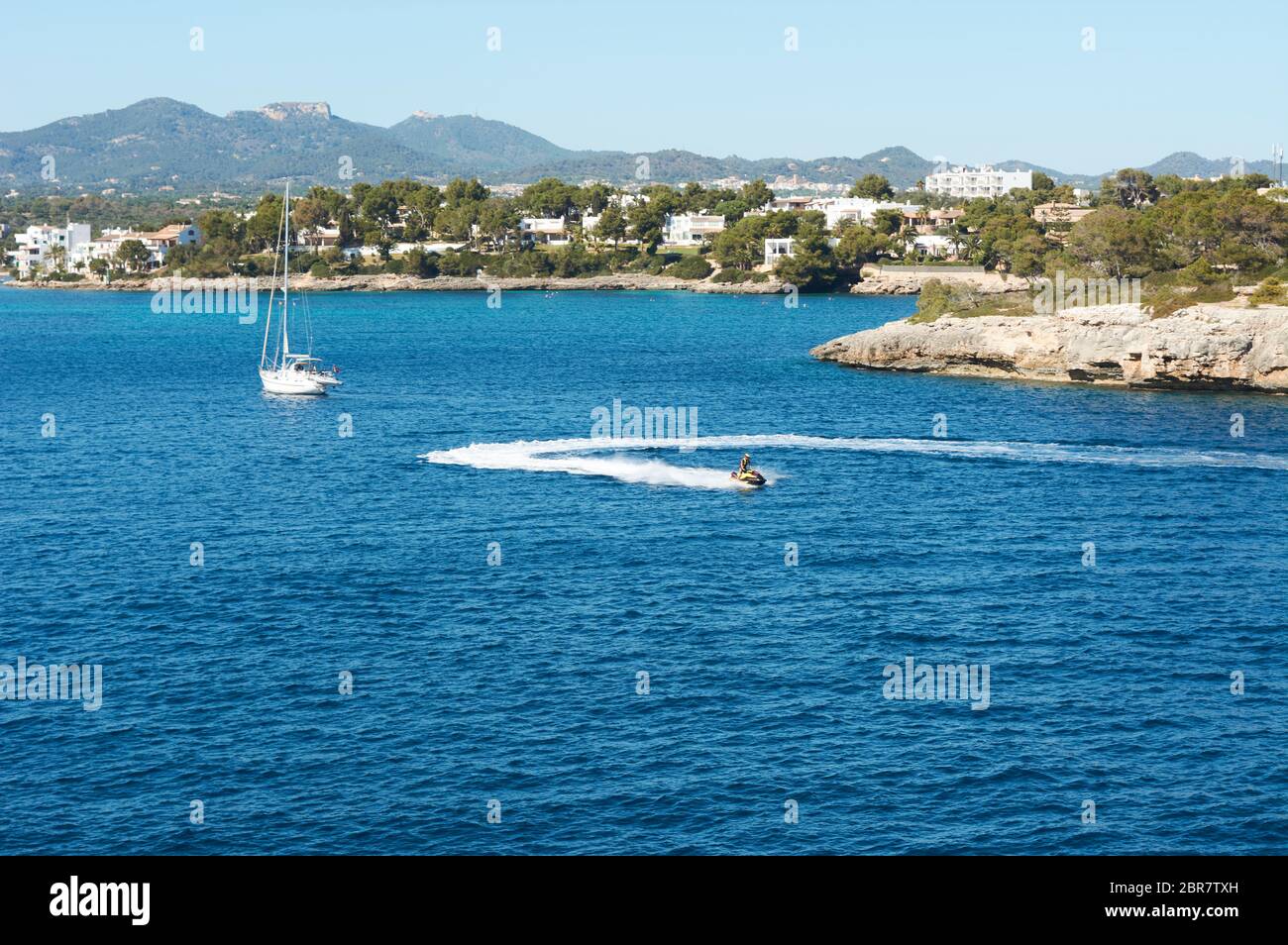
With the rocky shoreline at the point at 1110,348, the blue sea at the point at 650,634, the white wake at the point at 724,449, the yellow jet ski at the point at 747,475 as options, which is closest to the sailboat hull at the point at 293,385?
the blue sea at the point at 650,634

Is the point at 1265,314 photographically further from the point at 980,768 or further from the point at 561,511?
the point at 980,768

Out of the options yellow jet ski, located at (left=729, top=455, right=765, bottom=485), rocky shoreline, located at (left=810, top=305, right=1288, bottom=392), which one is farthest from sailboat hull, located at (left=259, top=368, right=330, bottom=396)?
rocky shoreline, located at (left=810, top=305, right=1288, bottom=392)

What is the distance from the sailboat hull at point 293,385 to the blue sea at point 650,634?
14900 millimetres

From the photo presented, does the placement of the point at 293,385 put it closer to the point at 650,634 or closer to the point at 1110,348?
the point at 1110,348

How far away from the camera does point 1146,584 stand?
199ft

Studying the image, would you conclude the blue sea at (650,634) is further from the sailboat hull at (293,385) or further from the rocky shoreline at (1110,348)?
the sailboat hull at (293,385)

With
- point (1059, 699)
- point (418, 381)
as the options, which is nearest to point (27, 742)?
point (1059, 699)

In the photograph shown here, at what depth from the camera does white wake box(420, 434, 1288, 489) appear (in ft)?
276

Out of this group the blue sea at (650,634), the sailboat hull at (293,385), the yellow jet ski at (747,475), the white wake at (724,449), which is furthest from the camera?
the sailboat hull at (293,385)

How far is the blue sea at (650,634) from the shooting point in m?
37.6

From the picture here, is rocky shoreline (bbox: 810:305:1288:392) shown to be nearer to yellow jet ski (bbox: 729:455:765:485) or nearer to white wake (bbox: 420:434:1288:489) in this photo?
white wake (bbox: 420:434:1288:489)

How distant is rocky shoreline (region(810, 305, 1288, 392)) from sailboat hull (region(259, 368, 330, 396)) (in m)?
54.5

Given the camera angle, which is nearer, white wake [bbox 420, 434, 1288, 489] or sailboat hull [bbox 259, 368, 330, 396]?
white wake [bbox 420, 434, 1288, 489]

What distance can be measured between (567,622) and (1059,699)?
62.1 feet
